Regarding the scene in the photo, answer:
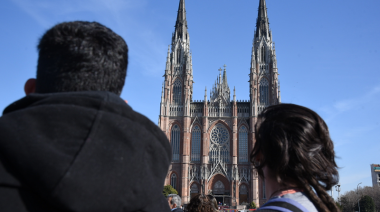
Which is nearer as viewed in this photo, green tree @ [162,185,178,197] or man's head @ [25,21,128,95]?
man's head @ [25,21,128,95]

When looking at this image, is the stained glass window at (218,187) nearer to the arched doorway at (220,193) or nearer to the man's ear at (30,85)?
the arched doorway at (220,193)

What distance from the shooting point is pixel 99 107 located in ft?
4.30

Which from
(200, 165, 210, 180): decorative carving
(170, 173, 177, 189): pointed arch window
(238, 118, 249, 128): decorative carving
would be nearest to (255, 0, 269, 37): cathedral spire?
(238, 118, 249, 128): decorative carving

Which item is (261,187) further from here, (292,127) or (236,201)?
(292,127)

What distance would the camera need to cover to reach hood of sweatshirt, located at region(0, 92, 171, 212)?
3.78ft

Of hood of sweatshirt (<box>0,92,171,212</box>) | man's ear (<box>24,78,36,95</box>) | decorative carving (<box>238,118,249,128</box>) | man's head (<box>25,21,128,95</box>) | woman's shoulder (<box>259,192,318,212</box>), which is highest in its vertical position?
decorative carving (<box>238,118,249,128</box>)

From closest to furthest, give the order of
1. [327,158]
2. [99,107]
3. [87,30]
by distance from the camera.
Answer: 1. [99,107]
2. [87,30]
3. [327,158]

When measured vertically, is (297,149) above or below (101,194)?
above

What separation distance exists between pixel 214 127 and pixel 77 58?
41.5m

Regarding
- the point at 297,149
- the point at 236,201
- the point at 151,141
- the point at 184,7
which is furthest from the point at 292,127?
the point at 184,7

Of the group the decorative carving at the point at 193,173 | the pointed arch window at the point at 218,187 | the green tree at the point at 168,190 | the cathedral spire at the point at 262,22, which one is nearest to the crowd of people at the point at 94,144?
the green tree at the point at 168,190

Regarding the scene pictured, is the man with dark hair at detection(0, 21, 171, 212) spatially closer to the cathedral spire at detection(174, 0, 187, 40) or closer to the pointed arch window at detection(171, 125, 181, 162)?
the pointed arch window at detection(171, 125, 181, 162)

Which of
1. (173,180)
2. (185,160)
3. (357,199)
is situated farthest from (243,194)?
(357,199)

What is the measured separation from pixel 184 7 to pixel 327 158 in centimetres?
4780
